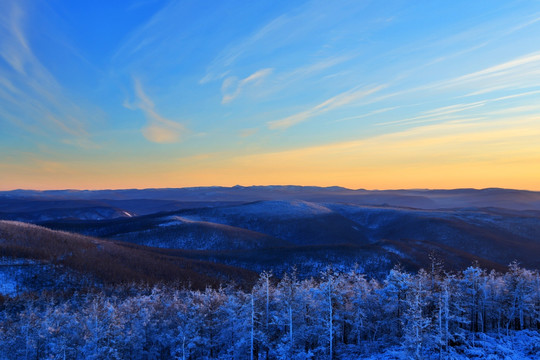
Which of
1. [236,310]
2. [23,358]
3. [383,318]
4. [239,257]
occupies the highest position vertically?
[236,310]

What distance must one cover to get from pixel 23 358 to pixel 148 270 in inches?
3049

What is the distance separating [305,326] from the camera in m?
42.4

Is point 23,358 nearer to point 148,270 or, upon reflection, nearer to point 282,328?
point 282,328

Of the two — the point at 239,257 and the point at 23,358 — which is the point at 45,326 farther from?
the point at 239,257

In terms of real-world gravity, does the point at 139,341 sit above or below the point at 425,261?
above

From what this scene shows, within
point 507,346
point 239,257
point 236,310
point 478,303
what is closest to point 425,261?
Result: point 239,257

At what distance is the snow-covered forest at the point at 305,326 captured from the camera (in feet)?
133

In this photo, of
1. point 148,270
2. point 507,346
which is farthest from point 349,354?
point 148,270

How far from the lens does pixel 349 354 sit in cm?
4403

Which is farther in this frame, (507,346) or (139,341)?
(139,341)

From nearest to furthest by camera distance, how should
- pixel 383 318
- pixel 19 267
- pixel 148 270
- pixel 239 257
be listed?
pixel 383 318
pixel 19 267
pixel 148 270
pixel 239 257

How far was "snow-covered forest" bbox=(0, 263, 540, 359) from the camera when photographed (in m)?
40.5

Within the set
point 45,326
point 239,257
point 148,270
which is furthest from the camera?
point 239,257

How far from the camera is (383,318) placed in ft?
166
